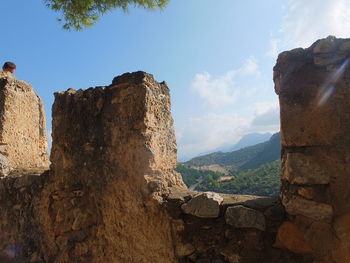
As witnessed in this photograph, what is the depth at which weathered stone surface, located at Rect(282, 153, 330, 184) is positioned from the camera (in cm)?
167

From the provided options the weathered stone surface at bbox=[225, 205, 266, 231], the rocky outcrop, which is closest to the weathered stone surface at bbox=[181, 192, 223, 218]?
the rocky outcrop

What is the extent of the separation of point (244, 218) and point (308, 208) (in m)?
0.45

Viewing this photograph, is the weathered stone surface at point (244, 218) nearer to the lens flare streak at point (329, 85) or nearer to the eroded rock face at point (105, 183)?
the eroded rock face at point (105, 183)

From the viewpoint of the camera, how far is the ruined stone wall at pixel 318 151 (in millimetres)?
1625

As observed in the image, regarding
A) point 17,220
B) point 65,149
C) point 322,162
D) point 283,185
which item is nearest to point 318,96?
point 322,162

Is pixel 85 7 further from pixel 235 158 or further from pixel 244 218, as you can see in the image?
pixel 235 158

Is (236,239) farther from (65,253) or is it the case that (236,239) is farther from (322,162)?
(65,253)

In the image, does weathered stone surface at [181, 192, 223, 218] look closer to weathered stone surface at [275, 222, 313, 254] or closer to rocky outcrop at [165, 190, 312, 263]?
rocky outcrop at [165, 190, 312, 263]

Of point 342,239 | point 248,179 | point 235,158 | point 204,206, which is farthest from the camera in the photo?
point 235,158

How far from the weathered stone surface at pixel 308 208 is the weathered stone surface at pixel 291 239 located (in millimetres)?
109

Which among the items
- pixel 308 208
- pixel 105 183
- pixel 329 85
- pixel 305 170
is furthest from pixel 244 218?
pixel 105 183

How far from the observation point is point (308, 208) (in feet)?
5.47

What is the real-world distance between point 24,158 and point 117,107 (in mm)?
2466

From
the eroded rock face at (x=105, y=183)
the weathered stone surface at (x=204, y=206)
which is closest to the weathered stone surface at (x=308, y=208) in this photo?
the weathered stone surface at (x=204, y=206)
